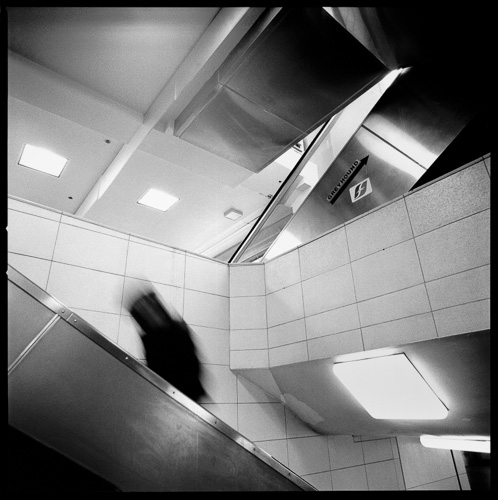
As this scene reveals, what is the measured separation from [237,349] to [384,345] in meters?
1.63

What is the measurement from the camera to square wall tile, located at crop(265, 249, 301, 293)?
146 inches

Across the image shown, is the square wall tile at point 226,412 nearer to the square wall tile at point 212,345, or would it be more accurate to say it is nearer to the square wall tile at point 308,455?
the square wall tile at point 212,345

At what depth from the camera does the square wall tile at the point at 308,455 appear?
3740 millimetres

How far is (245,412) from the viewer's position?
3.65 meters

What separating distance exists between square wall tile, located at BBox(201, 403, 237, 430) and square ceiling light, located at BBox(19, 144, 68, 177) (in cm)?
385

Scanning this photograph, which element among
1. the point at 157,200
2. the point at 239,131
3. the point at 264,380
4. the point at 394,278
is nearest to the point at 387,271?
the point at 394,278

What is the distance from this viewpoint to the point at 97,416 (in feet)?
5.08

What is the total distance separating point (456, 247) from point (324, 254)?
1.18 m

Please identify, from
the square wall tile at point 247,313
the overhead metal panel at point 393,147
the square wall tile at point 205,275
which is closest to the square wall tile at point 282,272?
the square wall tile at point 247,313

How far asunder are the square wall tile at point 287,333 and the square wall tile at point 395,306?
680mm

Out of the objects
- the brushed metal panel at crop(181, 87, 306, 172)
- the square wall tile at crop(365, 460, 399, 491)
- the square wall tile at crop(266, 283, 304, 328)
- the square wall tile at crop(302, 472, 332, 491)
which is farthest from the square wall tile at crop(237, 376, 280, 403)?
the brushed metal panel at crop(181, 87, 306, 172)

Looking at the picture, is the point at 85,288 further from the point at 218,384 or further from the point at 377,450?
the point at 377,450

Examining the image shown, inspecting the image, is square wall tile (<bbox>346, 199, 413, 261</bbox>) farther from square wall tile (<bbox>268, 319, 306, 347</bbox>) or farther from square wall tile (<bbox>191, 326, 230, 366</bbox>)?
square wall tile (<bbox>191, 326, 230, 366</bbox>)
